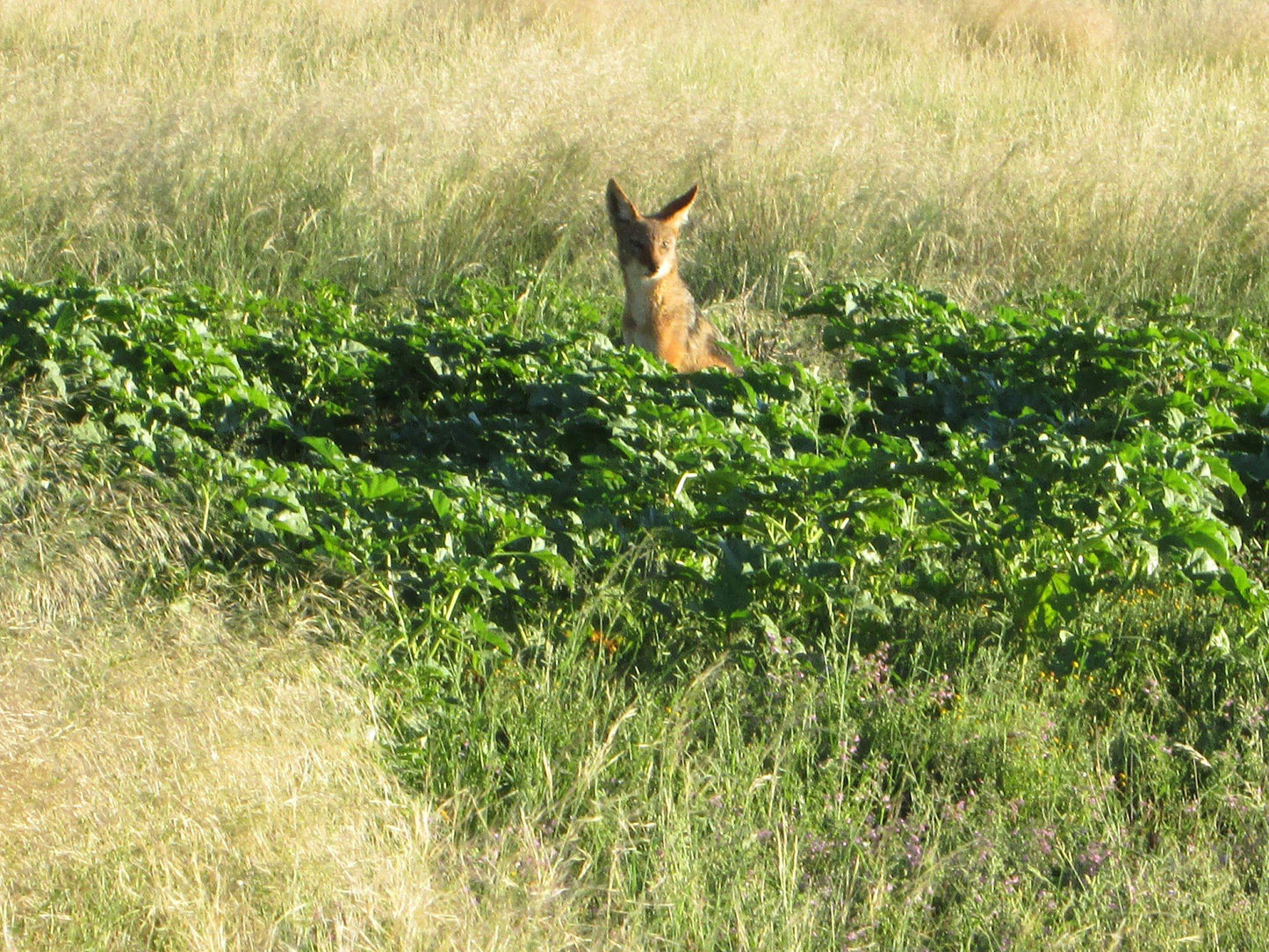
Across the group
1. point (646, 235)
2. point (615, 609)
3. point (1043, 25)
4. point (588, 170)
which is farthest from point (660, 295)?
point (1043, 25)

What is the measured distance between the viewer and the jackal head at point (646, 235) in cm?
712

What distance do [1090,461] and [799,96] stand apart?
20.9 feet

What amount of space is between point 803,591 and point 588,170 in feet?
16.7

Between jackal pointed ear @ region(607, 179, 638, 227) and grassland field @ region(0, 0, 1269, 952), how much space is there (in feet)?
2.02

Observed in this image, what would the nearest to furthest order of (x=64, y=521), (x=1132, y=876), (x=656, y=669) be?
(x=1132, y=876), (x=656, y=669), (x=64, y=521)

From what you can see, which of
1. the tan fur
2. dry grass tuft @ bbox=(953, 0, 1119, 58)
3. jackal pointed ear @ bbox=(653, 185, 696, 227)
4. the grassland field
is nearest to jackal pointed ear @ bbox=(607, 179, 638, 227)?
the tan fur

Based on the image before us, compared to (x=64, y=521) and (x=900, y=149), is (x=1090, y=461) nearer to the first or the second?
(x=64, y=521)

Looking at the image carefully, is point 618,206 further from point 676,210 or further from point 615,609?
point 615,609

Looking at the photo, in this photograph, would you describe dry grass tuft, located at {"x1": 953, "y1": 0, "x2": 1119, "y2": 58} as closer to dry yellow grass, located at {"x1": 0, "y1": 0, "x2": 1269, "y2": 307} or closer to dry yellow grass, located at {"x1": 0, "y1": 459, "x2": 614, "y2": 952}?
dry yellow grass, located at {"x1": 0, "y1": 0, "x2": 1269, "y2": 307}

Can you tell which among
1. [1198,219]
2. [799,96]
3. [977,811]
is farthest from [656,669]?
[799,96]

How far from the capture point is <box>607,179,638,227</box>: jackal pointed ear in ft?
23.7

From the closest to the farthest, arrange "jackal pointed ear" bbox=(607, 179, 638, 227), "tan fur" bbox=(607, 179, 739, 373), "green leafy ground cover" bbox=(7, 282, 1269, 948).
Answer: "green leafy ground cover" bbox=(7, 282, 1269, 948) < "tan fur" bbox=(607, 179, 739, 373) < "jackal pointed ear" bbox=(607, 179, 638, 227)

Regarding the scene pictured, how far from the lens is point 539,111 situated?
9266 millimetres

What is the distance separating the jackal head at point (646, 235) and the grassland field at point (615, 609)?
2.02 ft
